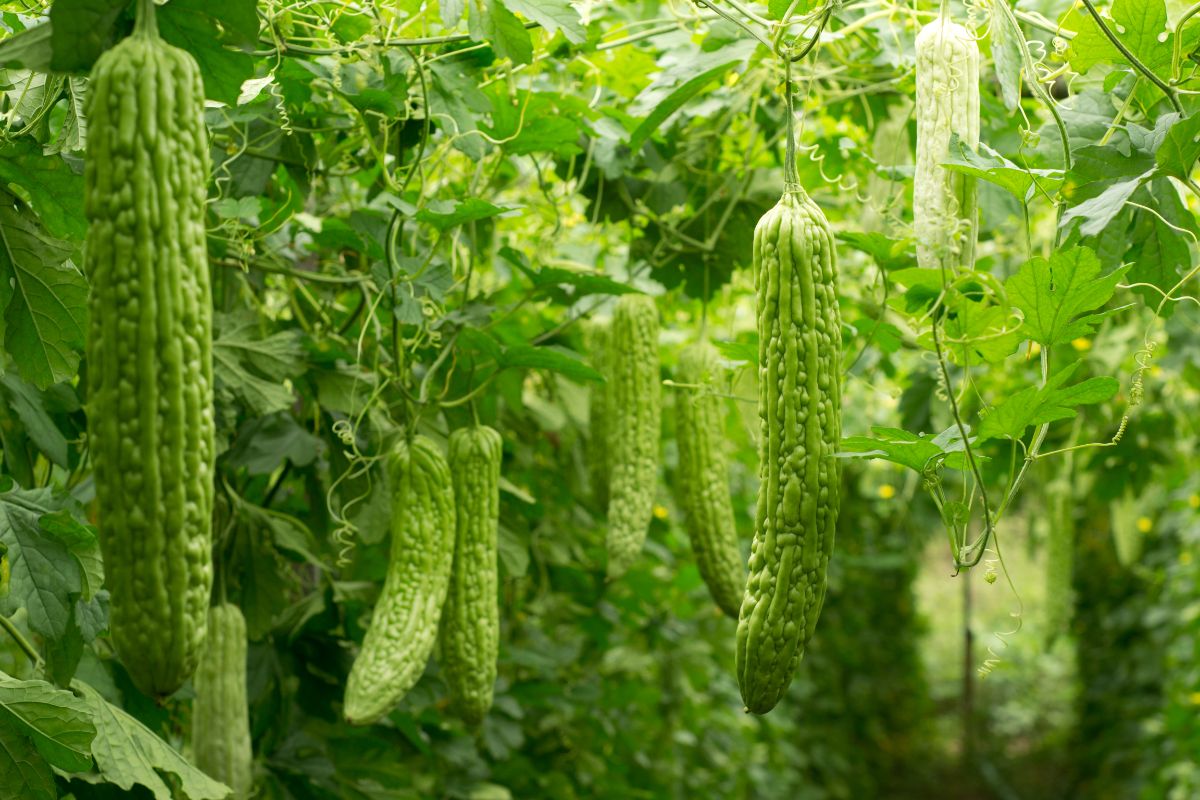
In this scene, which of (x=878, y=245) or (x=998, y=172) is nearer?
(x=998, y=172)

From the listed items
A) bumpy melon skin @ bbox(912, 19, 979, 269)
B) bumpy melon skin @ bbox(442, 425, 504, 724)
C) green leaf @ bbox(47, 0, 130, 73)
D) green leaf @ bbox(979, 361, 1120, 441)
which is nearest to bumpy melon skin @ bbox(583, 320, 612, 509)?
bumpy melon skin @ bbox(442, 425, 504, 724)

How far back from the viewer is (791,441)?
134 centimetres

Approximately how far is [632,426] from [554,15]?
2.51 feet

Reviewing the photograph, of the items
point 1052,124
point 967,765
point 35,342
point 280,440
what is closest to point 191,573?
point 35,342

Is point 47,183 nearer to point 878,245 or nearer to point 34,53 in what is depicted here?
point 34,53

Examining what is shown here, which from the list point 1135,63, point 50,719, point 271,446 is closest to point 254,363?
point 271,446

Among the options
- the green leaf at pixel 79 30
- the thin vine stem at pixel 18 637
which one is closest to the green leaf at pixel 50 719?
the thin vine stem at pixel 18 637

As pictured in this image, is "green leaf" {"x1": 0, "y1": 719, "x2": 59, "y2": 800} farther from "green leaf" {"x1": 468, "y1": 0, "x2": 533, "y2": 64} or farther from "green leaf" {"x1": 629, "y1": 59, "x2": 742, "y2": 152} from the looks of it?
"green leaf" {"x1": 629, "y1": 59, "x2": 742, "y2": 152}

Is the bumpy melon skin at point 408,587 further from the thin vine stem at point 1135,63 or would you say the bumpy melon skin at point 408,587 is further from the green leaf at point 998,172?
the thin vine stem at point 1135,63

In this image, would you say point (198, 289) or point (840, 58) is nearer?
point (198, 289)

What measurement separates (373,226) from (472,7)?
22.9 inches

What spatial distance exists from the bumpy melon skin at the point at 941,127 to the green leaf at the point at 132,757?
A: 118 centimetres

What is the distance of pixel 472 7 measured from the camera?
5.37ft

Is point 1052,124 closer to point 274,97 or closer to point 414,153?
point 414,153
